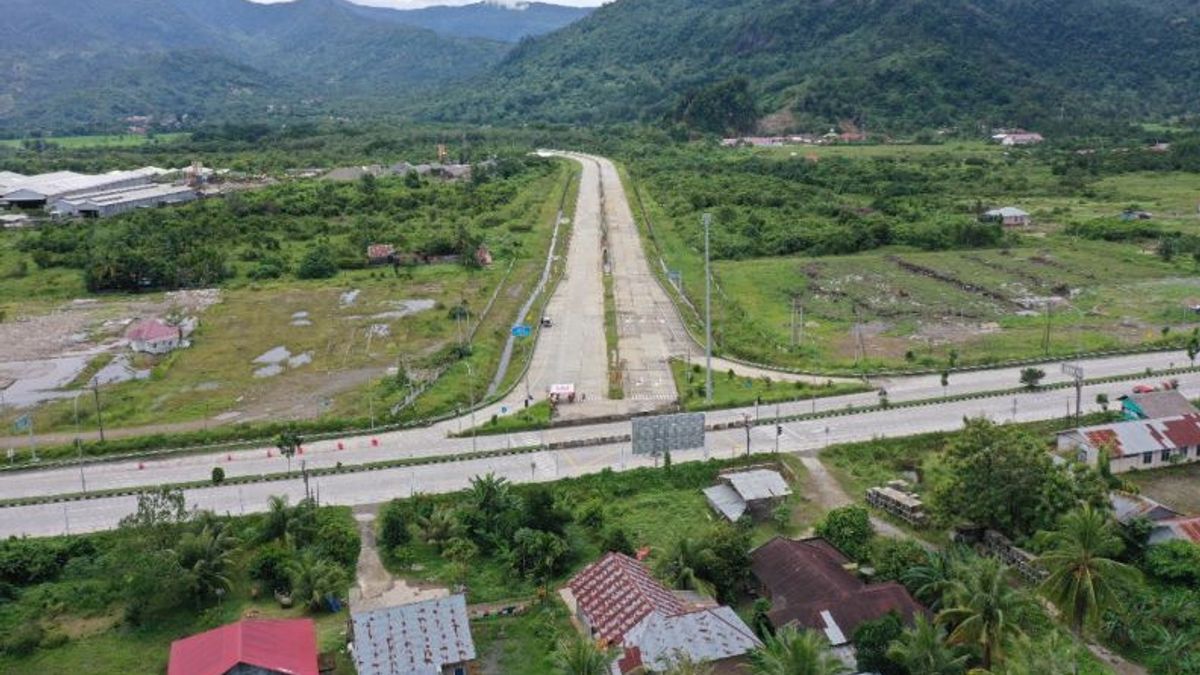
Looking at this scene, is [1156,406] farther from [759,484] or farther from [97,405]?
[97,405]

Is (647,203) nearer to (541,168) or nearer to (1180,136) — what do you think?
(541,168)

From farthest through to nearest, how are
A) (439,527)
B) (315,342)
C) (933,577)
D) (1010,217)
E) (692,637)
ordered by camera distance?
(1010,217), (315,342), (439,527), (933,577), (692,637)

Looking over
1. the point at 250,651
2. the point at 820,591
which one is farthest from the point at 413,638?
the point at 820,591

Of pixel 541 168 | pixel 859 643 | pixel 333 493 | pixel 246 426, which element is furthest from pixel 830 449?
pixel 541 168

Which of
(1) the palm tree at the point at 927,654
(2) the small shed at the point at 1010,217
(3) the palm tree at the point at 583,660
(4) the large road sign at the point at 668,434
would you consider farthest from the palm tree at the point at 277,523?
(2) the small shed at the point at 1010,217

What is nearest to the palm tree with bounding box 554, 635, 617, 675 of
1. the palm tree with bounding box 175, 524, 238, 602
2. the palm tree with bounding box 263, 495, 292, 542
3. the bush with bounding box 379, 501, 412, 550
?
the bush with bounding box 379, 501, 412, 550

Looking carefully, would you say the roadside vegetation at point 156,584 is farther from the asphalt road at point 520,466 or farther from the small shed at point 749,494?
the small shed at point 749,494
